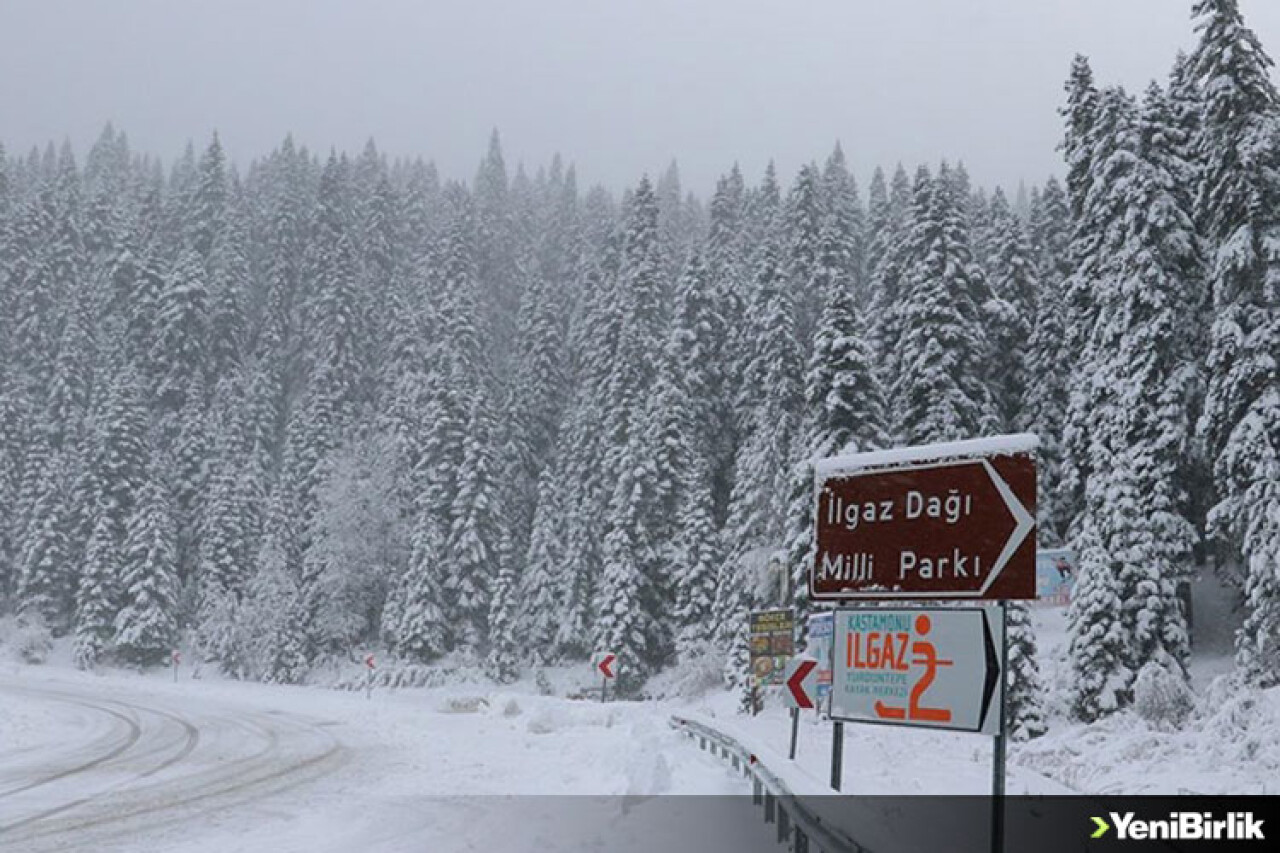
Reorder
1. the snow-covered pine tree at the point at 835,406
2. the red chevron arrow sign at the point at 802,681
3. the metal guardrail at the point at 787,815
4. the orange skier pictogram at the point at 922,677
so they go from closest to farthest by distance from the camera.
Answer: the metal guardrail at the point at 787,815 → the orange skier pictogram at the point at 922,677 → the red chevron arrow sign at the point at 802,681 → the snow-covered pine tree at the point at 835,406

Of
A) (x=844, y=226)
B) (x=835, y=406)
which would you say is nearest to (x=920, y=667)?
(x=835, y=406)

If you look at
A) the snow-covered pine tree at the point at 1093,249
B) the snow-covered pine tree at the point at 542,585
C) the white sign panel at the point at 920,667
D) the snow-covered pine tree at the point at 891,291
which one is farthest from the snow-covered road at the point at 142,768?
the snow-covered pine tree at the point at 891,291

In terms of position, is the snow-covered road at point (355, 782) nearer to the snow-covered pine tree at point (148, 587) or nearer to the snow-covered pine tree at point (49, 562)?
the snow-covered pine tree at point (148, 587)

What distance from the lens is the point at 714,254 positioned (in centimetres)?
6600

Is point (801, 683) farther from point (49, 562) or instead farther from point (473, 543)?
point (49, 562)

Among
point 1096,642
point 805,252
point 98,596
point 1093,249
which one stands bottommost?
point 98,596

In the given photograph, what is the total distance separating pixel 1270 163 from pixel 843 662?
21428 mm

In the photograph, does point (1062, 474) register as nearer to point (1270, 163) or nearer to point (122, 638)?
point (1270, 163)

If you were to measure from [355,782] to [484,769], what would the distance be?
2322 millimetres

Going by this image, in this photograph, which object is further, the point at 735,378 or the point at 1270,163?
the point at 735,378

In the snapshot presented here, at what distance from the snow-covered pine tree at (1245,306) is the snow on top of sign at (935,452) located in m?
16.9

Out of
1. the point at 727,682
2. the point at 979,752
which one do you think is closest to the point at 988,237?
the point at 727,682

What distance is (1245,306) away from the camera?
24750 mm

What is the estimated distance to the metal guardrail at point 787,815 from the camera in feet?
26.8
